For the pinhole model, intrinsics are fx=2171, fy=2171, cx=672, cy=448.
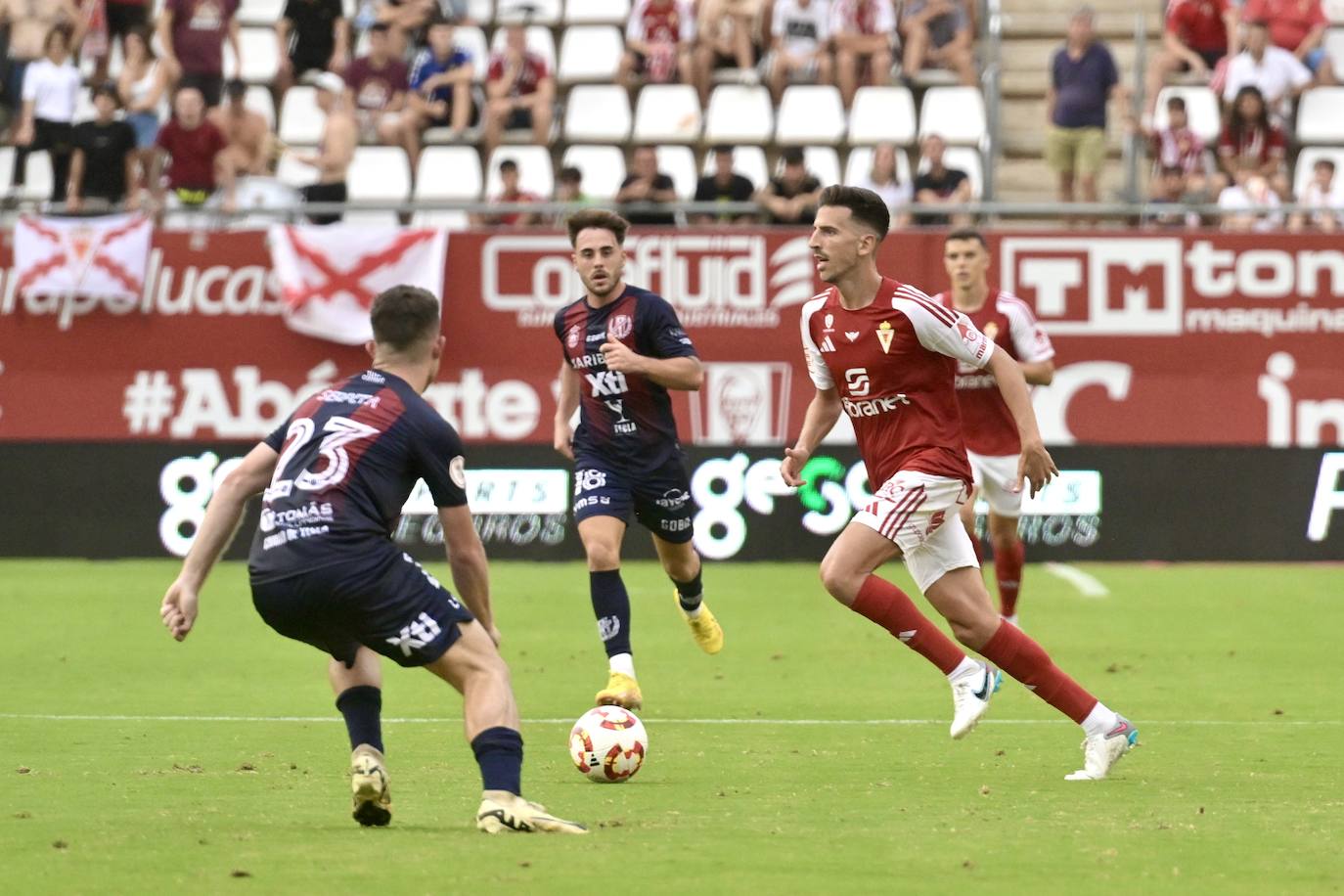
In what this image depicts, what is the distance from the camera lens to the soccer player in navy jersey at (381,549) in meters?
6.72

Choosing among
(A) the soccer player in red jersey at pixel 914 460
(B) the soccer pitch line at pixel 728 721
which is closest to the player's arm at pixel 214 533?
(A) the soccer player in red jersey at pixel 914 460

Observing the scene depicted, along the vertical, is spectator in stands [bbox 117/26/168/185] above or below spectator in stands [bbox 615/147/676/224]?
above

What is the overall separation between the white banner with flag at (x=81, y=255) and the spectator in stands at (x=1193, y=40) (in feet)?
33.8

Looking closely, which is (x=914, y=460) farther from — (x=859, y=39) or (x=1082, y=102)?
(x=859, y=39)

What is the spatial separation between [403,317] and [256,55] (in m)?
17.9

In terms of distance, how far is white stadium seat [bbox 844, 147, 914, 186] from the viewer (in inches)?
844

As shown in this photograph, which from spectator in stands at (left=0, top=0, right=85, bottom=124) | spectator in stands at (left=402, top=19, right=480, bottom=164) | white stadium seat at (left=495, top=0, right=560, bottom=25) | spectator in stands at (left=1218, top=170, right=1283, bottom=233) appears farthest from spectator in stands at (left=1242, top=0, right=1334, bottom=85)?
spectator in stands at (left=0, top=0, right=85, bottom=124)

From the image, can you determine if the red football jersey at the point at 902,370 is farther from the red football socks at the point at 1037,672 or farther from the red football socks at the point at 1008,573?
the red football socks at the point at 1008,573

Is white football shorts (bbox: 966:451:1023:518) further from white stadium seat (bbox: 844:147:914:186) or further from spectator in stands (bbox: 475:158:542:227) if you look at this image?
white stadium seat (bbox: 844:147:914:186)

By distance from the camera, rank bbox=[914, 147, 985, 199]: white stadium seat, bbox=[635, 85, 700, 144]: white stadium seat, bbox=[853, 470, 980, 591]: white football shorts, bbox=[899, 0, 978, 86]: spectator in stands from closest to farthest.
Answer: bbox=[853, 470, 980, 591]: white football shorts → bbox=[914, 147, 985, 199]: white stadium seat → bbox=[635, 85, 700, 144]: white stadium seat → bbox=[899, 0, 978, 86]: spectator in stands

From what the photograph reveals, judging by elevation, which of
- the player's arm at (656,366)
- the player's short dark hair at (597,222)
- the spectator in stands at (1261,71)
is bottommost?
the player's arm at (656,366)

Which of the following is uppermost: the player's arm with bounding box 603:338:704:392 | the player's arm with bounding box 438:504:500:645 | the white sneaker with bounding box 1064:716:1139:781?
the player's arm with bounding box 603:338:704:392

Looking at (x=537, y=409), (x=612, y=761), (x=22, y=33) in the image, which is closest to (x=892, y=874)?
(x=612, y=761)

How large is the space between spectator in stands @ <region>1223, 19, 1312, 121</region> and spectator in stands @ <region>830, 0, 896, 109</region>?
3.44m
